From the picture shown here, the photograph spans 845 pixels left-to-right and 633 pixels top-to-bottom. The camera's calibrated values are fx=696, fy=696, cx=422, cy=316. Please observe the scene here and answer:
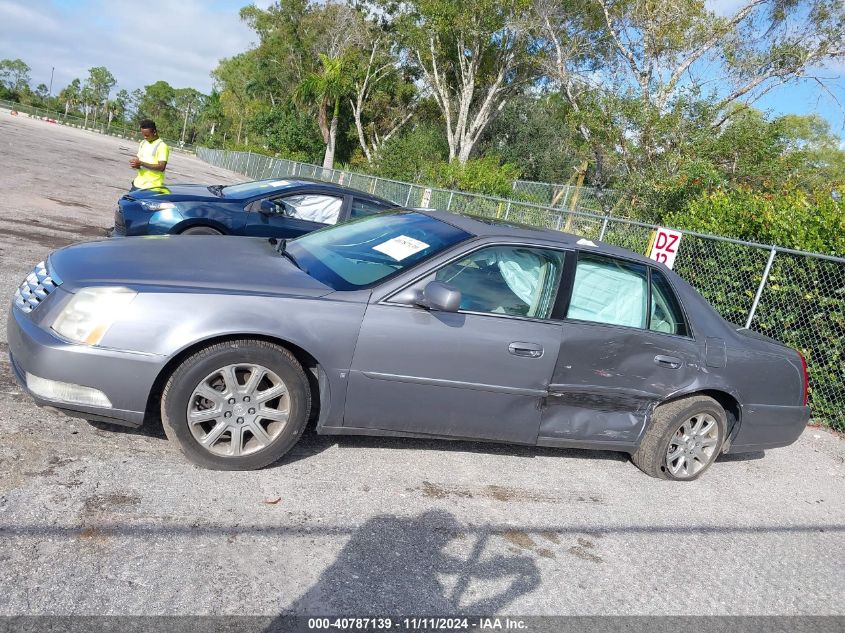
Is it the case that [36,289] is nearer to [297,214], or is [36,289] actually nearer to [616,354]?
[616,354]

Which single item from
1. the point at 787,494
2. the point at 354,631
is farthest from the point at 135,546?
the point at 787,494

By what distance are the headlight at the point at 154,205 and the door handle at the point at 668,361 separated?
18.1ft

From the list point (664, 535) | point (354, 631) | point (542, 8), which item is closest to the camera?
point (354, 631)

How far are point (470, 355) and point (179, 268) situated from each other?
172cm

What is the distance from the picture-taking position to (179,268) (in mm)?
3914

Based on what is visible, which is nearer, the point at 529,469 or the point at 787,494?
the point at 529,469

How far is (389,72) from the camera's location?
154 ft

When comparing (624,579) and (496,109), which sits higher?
(496,109)

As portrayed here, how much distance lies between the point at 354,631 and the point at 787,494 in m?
4.02

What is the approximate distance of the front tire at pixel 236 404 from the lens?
3.58 meters

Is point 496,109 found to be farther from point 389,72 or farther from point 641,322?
point 641,322

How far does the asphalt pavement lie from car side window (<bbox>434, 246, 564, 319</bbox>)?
1097 mm

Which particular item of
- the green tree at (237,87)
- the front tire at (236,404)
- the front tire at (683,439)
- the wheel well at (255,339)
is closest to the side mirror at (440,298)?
the wheel well at (255,339)

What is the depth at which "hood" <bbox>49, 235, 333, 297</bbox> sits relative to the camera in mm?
3703
